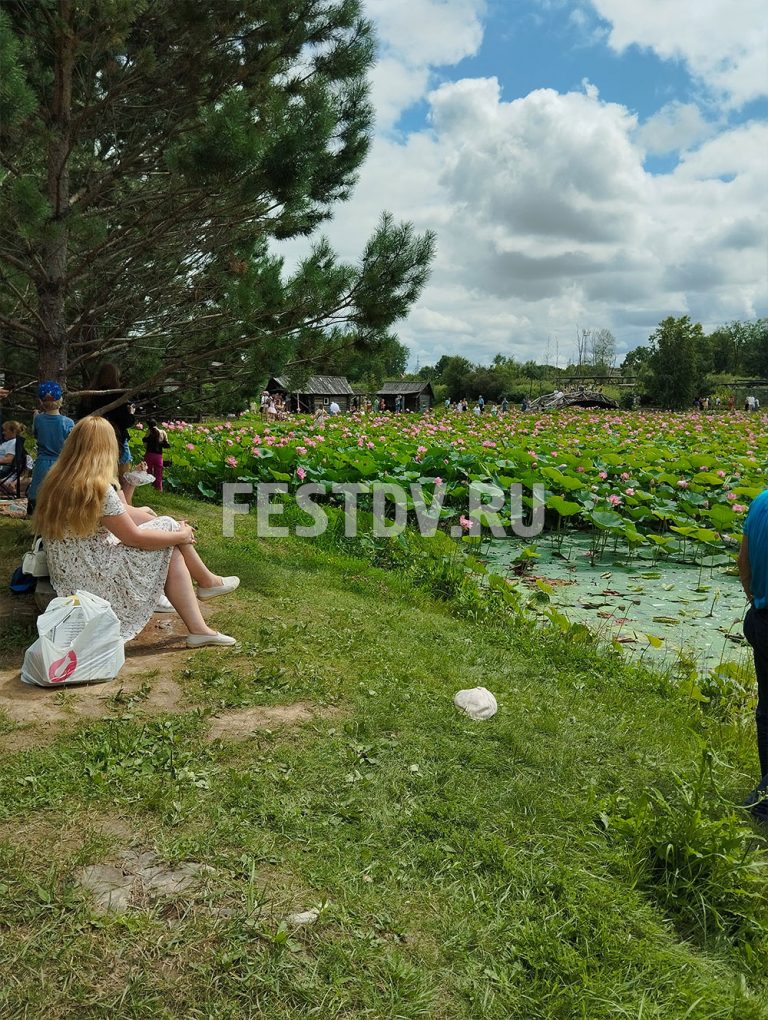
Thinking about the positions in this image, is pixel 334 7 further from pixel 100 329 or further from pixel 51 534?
pixel 51 534

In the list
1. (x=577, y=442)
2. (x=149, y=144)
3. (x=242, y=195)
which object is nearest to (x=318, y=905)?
(x=242, y=195)

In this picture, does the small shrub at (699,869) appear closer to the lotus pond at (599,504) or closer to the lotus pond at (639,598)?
the lotus pond at (639,598)

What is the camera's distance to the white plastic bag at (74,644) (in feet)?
10.2

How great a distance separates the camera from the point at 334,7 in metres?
5.26

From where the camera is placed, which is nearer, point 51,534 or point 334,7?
point 51,534

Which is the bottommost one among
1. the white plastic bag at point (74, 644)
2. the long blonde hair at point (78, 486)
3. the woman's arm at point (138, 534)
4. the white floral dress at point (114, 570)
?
the white plastic bag at point (74, 644)

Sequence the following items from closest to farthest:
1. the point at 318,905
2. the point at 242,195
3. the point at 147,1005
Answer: the point at 147,1005 → the point at 318,905 → the point at 242,195

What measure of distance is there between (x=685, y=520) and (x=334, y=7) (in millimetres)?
5489

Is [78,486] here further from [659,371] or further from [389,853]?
[659,371]

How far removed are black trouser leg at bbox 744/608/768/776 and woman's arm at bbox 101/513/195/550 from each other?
98.4 inches

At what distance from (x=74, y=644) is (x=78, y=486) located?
2.33ft

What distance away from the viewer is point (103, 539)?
137 inches

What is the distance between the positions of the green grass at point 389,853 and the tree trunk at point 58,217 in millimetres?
2383

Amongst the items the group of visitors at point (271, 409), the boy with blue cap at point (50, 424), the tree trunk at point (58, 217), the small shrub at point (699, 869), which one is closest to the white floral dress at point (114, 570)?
the boy with blue cap at point (50, 424)
